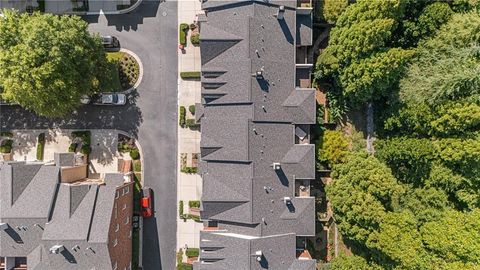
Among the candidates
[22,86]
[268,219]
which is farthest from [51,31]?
[268,219]

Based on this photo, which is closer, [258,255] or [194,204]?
[258,255]

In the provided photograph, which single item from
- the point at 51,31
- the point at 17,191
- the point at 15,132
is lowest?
the point at 17,191

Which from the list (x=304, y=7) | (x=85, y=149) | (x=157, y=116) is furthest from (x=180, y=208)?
(x=304, y=7)

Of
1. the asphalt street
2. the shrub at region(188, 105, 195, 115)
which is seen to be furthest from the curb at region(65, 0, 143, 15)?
the shrub at region(188, 105, 195, 115)

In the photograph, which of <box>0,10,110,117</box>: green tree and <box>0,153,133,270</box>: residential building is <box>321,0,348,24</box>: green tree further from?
<box>0,153,133,270</box>: residential building

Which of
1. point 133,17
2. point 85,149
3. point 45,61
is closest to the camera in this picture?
point 45,61

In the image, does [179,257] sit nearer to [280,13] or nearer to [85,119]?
[85,119]

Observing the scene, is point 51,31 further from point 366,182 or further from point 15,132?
point 366,182
